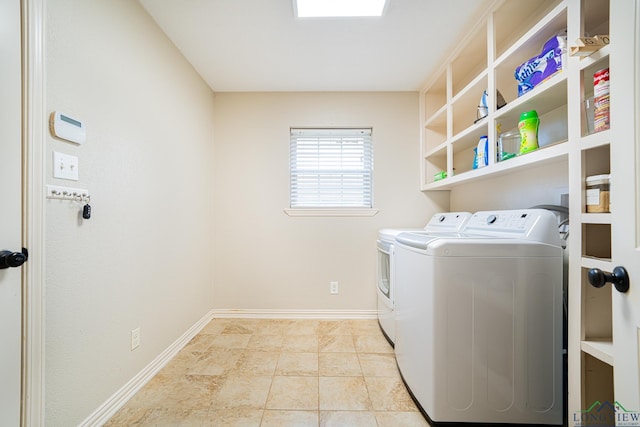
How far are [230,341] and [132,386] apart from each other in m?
0.71

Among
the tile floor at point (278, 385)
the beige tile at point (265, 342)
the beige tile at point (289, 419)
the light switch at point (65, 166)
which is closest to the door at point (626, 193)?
the tile floor at point (278, 385)

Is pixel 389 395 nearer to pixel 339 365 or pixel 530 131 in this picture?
pixel 339 365

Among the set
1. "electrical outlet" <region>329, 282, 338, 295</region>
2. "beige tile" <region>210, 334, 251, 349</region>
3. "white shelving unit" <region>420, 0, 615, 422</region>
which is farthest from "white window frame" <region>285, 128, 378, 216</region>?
"beige tile" <region>210, 334, 251, 349</region>

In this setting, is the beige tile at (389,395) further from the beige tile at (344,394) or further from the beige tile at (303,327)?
the beige tile at (303,327)

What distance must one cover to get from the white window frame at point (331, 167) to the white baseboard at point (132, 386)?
1.57 meters

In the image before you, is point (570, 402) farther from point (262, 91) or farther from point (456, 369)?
point (262, 91)

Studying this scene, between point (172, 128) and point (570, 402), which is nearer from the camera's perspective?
point (570, 402)

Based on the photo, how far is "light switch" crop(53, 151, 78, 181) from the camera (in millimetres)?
1025

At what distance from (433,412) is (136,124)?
2.29 meters

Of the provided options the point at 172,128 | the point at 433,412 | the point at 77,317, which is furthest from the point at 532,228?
the point at 172,128

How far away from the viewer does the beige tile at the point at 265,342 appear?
1917 millimetres

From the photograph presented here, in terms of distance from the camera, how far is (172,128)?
1.84m

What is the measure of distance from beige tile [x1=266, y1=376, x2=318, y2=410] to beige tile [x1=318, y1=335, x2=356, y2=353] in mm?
373

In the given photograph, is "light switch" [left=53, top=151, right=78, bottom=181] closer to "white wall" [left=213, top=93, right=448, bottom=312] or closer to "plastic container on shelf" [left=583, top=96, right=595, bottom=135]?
"white wall" [left=213, top=93, right=448, bottom=312]
